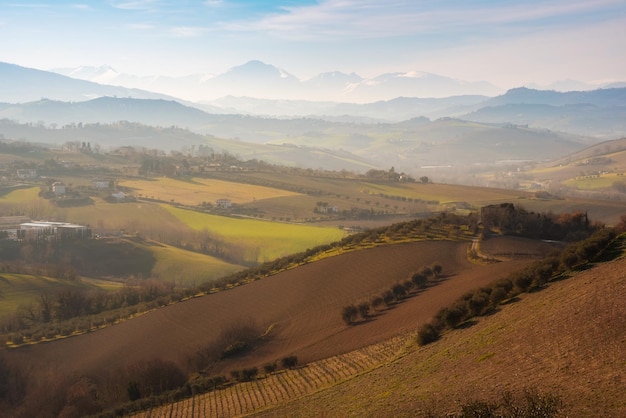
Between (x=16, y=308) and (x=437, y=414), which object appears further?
(x=16, y=308)

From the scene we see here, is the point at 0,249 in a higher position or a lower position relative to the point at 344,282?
lower

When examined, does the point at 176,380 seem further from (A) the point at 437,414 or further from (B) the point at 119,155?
(B) the point at 119,155

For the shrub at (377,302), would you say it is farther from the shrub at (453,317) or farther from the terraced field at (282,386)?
the shrub at (453,317)

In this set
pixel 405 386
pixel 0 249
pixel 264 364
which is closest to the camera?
pixel 405 386

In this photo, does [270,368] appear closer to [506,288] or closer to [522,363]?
[506,288]

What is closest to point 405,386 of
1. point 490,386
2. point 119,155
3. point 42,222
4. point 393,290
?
point 490,386

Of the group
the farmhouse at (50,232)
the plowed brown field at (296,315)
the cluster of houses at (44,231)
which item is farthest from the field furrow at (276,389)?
the farmhouse at (50,232)

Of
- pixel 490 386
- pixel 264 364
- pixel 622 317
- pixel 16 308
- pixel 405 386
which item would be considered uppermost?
pixel 622 317

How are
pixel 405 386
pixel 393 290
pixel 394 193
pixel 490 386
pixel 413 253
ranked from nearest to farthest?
pixel 490 386
pixel 405 386
pixel 393 290
pixel 413 253
pixel 394 193

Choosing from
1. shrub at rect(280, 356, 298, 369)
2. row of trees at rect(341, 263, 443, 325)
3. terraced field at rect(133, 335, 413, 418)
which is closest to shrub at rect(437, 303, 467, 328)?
terraced field at rect(133, 335, 413, 418)
